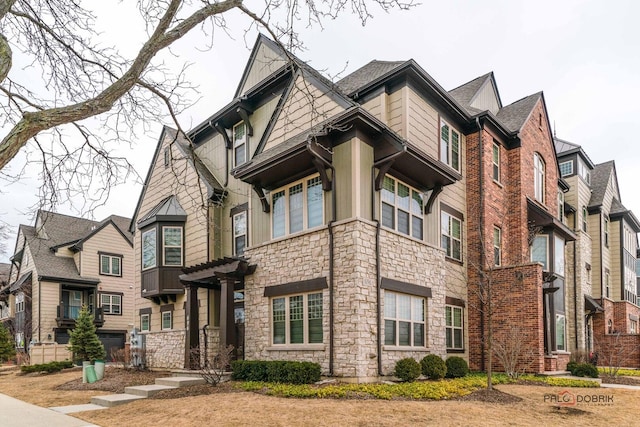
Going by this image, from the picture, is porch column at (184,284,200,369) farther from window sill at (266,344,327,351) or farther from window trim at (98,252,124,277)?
window trim at (98,252,124,277)

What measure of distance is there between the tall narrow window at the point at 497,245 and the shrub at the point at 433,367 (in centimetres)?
590

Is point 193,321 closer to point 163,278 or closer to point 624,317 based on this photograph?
point 163,278

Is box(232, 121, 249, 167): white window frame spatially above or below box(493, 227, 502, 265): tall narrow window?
above

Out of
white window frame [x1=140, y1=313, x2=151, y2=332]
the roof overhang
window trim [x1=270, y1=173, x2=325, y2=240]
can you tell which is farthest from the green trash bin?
the roof overhang

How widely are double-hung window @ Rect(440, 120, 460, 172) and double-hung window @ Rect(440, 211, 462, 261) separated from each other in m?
1.91

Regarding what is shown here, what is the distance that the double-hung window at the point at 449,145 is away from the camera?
54.7ft

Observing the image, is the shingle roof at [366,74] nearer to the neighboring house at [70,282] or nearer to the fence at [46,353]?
the fence at [46,353]

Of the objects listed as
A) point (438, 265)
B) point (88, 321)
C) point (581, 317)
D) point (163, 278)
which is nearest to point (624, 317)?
point (581, 317)

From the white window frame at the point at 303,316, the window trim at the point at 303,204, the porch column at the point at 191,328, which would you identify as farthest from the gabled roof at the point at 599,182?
the porch column at the point at 191,328

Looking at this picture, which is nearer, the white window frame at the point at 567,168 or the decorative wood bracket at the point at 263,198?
the decorative wood bracket at the point at 263,198

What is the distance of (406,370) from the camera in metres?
12.2

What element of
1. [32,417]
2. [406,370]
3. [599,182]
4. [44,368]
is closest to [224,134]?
[406,370]

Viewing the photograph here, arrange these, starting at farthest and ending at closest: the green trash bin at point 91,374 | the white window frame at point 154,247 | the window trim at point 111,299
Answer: the window trim at point 111,299
the white window frame at point 154,247
the green trash bin at point 91,374

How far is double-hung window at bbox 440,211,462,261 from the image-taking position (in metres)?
16.5
